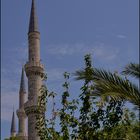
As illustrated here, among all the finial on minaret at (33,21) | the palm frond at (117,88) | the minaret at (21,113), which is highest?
the finial on minaret at (33,21)

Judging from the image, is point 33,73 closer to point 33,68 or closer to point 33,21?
point 33,68

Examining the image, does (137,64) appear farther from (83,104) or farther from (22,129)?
(22,129)

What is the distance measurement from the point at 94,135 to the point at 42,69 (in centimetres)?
2266

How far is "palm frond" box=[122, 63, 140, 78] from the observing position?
7895 mm

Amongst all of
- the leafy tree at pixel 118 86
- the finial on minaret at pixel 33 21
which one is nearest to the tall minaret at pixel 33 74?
the finial on minaret at pixel 33 21

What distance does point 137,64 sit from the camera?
7945 mm

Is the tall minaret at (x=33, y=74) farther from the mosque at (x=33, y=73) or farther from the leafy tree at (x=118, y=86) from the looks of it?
the leafy tree at (x=118, y=86)

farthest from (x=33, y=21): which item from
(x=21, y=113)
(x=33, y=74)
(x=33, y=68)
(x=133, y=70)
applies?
(x=133, y=70)

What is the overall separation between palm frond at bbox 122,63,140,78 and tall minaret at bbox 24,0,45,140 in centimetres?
2365

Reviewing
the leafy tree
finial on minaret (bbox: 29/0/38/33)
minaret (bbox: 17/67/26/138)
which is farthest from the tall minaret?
the leafy tree

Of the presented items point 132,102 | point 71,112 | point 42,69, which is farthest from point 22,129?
point 132,102

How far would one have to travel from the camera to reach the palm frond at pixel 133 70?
7.89 meters

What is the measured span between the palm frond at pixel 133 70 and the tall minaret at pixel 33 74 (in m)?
23.6

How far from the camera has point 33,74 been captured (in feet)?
108
